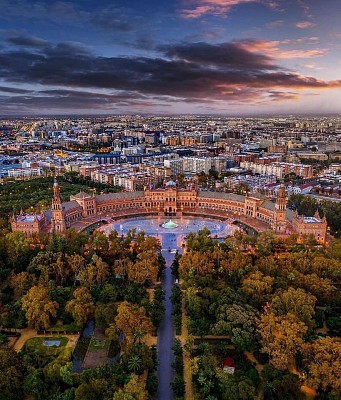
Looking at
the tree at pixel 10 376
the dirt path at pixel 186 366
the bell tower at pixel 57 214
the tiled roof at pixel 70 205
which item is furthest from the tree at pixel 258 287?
the tiled roof at pixel 70 205

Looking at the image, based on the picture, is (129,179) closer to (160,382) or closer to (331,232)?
(331,232)

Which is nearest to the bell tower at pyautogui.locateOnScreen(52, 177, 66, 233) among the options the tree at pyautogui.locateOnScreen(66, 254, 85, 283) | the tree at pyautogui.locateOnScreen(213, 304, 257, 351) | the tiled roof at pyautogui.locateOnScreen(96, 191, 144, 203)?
the tiled roof at pyautogui.locateOnScreen(96, 191, 144, 203)

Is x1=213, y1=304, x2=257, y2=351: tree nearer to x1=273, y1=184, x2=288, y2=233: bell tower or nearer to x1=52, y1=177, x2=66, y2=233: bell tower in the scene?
x1=273, y1=184, x2=288, y2=233: bell tower

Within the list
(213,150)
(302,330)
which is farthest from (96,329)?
(213,150)

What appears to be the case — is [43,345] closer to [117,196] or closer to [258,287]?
[258,287]

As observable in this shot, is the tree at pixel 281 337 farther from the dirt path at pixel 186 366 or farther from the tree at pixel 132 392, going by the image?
the tree at pixel 132 392
